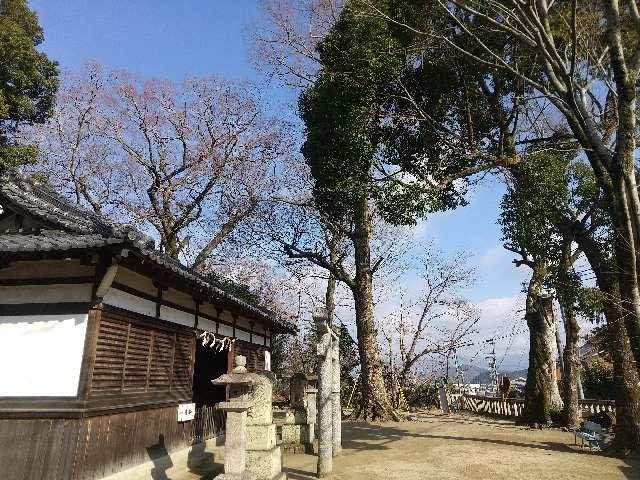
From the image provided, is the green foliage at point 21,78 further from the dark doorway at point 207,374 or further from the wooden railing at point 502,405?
the wooden railing at point 502,405

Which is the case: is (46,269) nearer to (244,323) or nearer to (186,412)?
(186,412)

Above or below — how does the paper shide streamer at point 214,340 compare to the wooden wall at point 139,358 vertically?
above

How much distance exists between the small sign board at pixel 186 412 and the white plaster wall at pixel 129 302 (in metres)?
2.37

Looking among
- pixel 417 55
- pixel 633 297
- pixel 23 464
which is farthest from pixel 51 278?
pixel 417 55

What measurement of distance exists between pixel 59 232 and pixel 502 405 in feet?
69.9

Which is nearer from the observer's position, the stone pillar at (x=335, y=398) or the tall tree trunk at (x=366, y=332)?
the stone pillar at (x=335, y=398)

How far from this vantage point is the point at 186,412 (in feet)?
32.1

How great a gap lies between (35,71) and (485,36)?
17495 mm

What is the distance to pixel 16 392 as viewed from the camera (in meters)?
6.70

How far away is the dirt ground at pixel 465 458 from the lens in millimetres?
9094

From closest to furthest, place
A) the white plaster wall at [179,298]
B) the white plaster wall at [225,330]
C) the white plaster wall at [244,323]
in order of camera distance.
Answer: the white plaster wall at [179,298] → the white plaster wall at [225,330] → the white plaster wall at [244,323]

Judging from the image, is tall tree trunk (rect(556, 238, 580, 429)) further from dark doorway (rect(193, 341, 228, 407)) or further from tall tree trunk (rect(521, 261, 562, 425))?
dark doorway (rect(193, 341, 228, 407))

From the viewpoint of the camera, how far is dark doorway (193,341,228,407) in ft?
46.3

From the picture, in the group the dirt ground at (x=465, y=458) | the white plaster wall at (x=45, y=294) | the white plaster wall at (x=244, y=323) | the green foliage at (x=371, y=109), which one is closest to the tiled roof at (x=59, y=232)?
the white plaster wall at (x=45, y=294)
